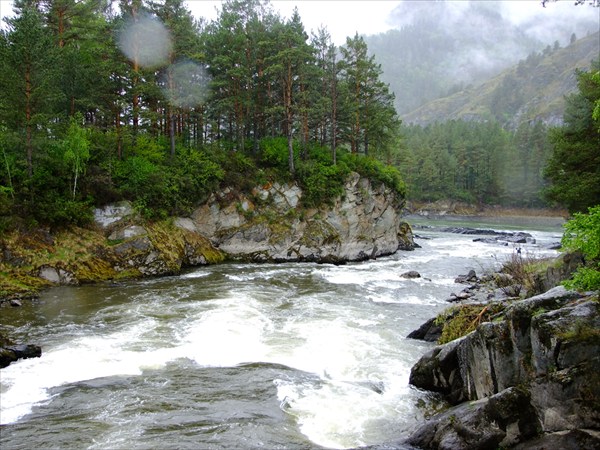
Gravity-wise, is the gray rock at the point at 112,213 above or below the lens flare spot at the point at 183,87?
below

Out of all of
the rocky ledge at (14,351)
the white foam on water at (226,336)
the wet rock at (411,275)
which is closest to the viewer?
the rocky ledge at (14,351)

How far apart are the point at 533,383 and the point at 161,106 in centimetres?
3265

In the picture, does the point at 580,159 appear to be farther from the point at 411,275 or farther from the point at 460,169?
the point at 460,169

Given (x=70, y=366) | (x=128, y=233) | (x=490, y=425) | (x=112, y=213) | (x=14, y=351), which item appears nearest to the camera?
(x=490, y=425)

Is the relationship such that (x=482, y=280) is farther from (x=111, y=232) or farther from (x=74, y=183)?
(x=74, y=183)

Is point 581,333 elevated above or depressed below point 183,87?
below

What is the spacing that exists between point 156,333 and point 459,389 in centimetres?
1025

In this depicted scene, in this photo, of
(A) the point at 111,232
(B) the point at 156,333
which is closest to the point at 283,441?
(B) the point at 156,333

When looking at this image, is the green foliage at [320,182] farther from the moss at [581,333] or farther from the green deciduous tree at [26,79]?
the moss at [581,333]

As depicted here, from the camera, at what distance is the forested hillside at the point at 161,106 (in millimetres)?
23781

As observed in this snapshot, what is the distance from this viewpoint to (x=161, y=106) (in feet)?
112

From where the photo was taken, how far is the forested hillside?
23.8 m

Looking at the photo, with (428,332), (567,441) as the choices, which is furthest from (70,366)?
(567,441)

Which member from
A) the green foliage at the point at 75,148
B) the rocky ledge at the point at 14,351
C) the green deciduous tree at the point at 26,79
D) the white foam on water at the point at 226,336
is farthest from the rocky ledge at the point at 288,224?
the rocky ledge at the point at 14,351
